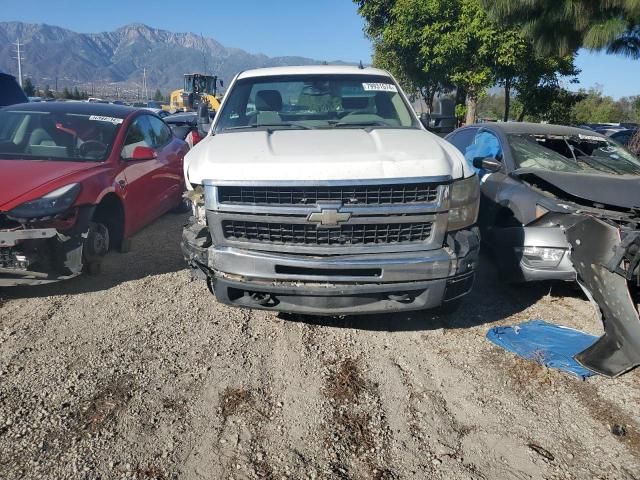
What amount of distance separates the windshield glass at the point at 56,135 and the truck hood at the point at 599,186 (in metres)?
4.46

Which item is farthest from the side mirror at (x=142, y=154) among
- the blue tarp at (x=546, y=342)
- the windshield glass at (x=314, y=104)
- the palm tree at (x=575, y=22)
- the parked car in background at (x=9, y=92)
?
the palm tree at (x=575, y=22)

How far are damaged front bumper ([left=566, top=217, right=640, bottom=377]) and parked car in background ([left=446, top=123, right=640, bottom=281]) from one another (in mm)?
441

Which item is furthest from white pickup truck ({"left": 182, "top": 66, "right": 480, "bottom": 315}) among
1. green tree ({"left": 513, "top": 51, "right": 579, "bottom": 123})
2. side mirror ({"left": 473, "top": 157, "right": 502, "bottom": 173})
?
green tree ({"left": 513, "top": 51, "right": 579, "bottom": 123})

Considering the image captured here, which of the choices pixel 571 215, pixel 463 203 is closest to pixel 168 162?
pixel 463 203

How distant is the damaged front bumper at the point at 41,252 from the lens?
4.19 meters

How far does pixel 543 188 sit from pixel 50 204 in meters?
4.49

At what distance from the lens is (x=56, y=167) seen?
4922mm

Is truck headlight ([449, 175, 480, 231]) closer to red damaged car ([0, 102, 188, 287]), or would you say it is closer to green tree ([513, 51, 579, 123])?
red damaged car ([0, 102, 188, 287])

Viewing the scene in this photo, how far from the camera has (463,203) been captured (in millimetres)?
3754

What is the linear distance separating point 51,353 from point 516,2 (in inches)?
400

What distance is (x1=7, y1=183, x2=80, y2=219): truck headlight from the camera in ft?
14.0

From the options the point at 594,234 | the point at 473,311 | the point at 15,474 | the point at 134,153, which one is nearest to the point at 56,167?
the point at 134,153

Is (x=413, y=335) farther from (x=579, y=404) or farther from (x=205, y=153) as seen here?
(x=205, y=153)

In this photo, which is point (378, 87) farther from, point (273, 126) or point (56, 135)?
point (56, 135)
